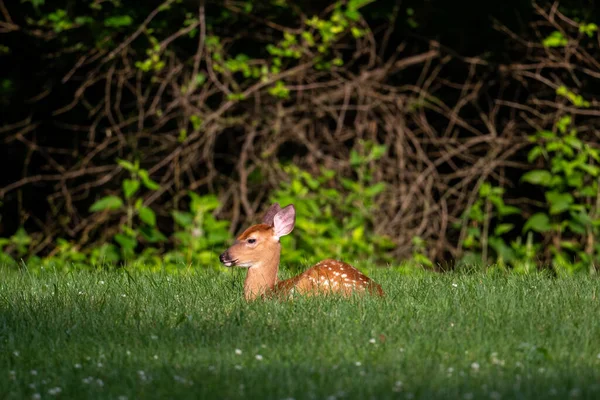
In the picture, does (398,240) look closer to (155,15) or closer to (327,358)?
(155,15)

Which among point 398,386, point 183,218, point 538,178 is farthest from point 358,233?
point 398,386

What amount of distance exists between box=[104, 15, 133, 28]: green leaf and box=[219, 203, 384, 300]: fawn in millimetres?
4337

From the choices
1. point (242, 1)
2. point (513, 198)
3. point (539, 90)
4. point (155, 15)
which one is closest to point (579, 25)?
point (539, 90)

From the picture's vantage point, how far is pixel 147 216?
10578mm

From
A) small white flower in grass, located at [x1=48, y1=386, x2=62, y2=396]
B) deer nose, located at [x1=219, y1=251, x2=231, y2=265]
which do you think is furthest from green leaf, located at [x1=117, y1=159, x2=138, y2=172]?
small white flower in grass, located at [x1=48, y1=386, x2=62, y2=396]

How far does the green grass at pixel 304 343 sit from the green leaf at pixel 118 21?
12.8ft

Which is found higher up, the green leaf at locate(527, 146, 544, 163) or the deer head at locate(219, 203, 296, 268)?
the deer head at locate(219, 203, 296, 268)

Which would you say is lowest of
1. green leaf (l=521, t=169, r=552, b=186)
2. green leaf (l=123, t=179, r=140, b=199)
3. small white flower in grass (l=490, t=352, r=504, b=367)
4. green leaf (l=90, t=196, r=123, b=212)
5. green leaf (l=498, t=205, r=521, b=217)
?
green leaf (l=498, t=205, r=521, b=217)

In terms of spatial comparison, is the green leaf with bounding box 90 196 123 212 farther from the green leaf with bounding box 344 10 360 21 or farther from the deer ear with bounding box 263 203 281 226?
the deer ear with bounding box 263 203 281 226

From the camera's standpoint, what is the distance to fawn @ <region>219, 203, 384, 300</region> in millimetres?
6762

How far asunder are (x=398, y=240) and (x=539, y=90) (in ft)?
6.94

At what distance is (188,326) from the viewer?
19.6ft

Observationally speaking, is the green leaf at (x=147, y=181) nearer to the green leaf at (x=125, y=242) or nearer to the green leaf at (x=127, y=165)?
the green leaf at (x=127, y=165)

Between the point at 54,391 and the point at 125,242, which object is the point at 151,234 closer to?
the point at 125,242
